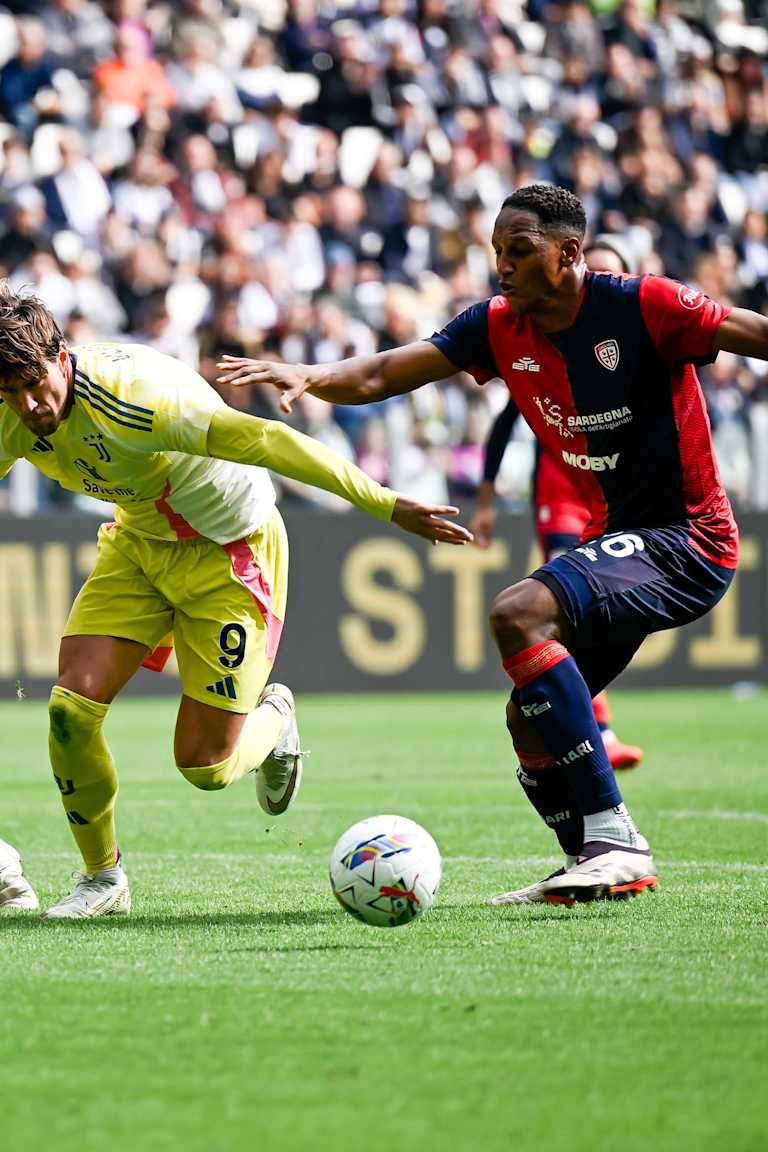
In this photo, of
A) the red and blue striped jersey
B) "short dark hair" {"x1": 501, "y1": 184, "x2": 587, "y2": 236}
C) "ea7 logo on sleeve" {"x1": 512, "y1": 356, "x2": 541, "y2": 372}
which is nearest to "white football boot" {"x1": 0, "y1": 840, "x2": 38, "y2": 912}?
the red and blue striped jersey

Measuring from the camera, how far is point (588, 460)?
5.66m

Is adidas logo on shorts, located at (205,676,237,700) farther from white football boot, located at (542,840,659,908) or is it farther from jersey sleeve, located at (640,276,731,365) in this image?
jersey sleeve, located at (640,276,731,365)

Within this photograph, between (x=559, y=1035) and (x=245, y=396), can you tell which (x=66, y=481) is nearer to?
(x=559, y=1035)

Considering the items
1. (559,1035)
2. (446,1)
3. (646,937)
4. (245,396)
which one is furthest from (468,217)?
(559,1035)

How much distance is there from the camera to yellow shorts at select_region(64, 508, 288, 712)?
566cm

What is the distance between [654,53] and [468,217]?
4011 mm

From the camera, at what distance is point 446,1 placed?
61.3 feet

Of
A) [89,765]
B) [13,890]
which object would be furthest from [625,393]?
[13,890]

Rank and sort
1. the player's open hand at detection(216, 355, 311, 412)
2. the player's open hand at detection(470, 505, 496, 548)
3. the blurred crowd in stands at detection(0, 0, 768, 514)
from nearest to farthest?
the player's open hand at detection(216, 355, 311, 412), the player's open hand at detection(470, 505, 496, 548), the blurred crowd in stands at detection(0, 0, 768, 514)

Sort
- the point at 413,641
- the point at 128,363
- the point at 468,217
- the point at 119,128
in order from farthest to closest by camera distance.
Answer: the point at 468,217 → the point at 119,128 → the point at 413,641 → the point at 128,363

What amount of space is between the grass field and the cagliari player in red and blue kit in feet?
1.44

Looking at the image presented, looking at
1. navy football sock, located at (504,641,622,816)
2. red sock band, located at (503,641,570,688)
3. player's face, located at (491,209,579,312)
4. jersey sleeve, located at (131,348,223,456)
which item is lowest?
navy football sock, located at (504,641,622,816)

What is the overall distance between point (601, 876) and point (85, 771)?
163 centimetres

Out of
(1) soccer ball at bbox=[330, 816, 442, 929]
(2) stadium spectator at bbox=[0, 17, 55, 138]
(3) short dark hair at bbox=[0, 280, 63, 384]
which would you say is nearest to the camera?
(3) short dark hair at bbox=[0, 280, 63, 384]
